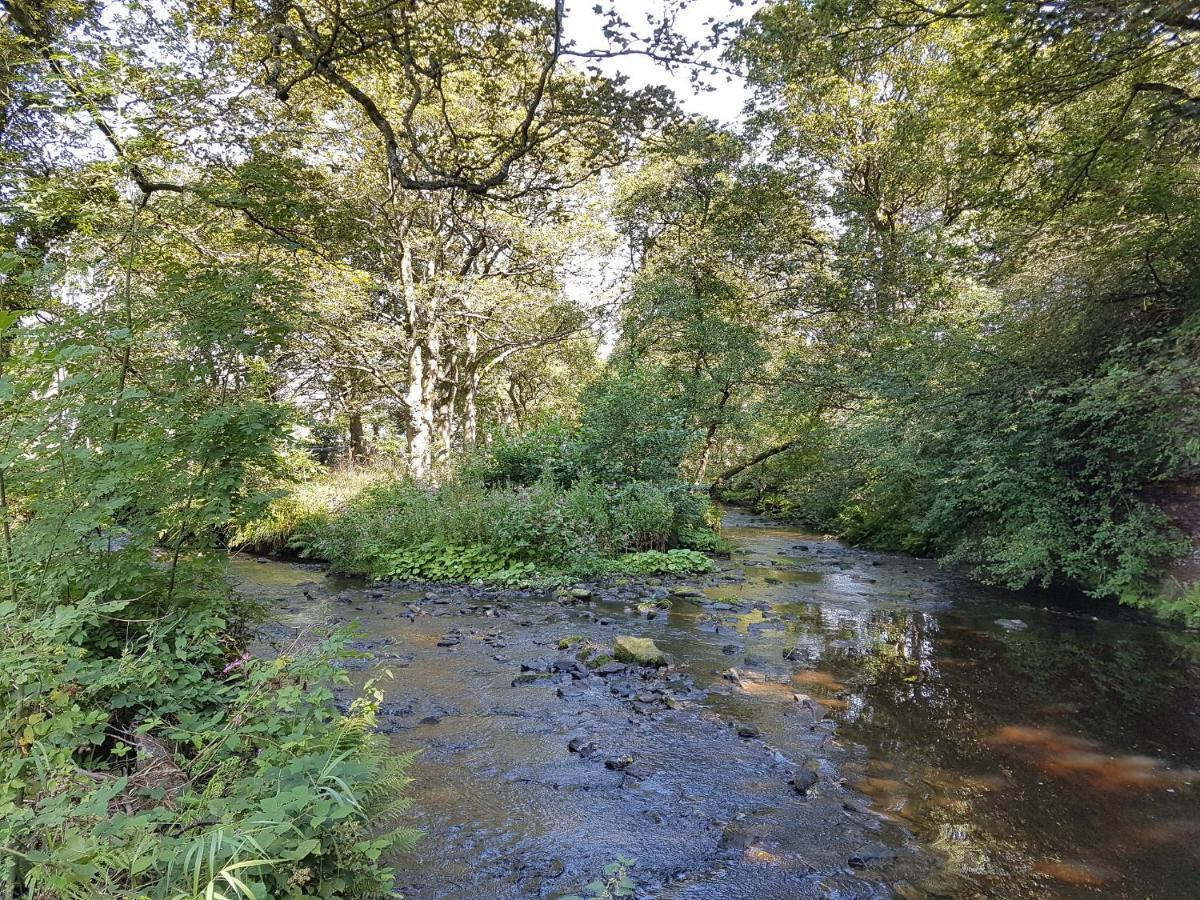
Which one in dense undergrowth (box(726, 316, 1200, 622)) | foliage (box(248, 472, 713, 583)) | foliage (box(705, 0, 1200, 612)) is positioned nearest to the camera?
foliage (box(705, 0, 1200, 612))

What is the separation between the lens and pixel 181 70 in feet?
25.4

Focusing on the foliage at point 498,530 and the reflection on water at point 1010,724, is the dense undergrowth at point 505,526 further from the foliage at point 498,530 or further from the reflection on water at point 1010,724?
the reflection on water at point 1010,724

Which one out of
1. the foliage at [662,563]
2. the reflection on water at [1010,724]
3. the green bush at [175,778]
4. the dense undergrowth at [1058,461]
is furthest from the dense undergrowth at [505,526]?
the green bush at [175,778]

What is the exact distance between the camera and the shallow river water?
11.3 feet

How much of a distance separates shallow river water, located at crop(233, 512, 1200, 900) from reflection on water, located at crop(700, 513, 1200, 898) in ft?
0.08

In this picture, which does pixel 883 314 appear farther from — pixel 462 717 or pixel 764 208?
pixel 462 717

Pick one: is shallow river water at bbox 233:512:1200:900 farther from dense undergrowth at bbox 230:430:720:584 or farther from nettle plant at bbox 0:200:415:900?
dense undergrowth at bbox 230:430:720:584

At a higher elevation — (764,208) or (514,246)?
(764,208)

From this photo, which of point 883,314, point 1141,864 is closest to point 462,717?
point 1141,864

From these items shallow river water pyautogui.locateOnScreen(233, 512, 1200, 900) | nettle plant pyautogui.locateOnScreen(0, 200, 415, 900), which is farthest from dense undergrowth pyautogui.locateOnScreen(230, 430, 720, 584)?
nettle plant pyautogui.locateOnScreen(0, 200, 415, 900)

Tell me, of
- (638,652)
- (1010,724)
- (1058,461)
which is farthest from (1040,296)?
(638,652)

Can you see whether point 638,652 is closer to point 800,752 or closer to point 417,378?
point 800,752

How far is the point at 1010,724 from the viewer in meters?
5.41

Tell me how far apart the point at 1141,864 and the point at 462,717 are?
4.87 m
